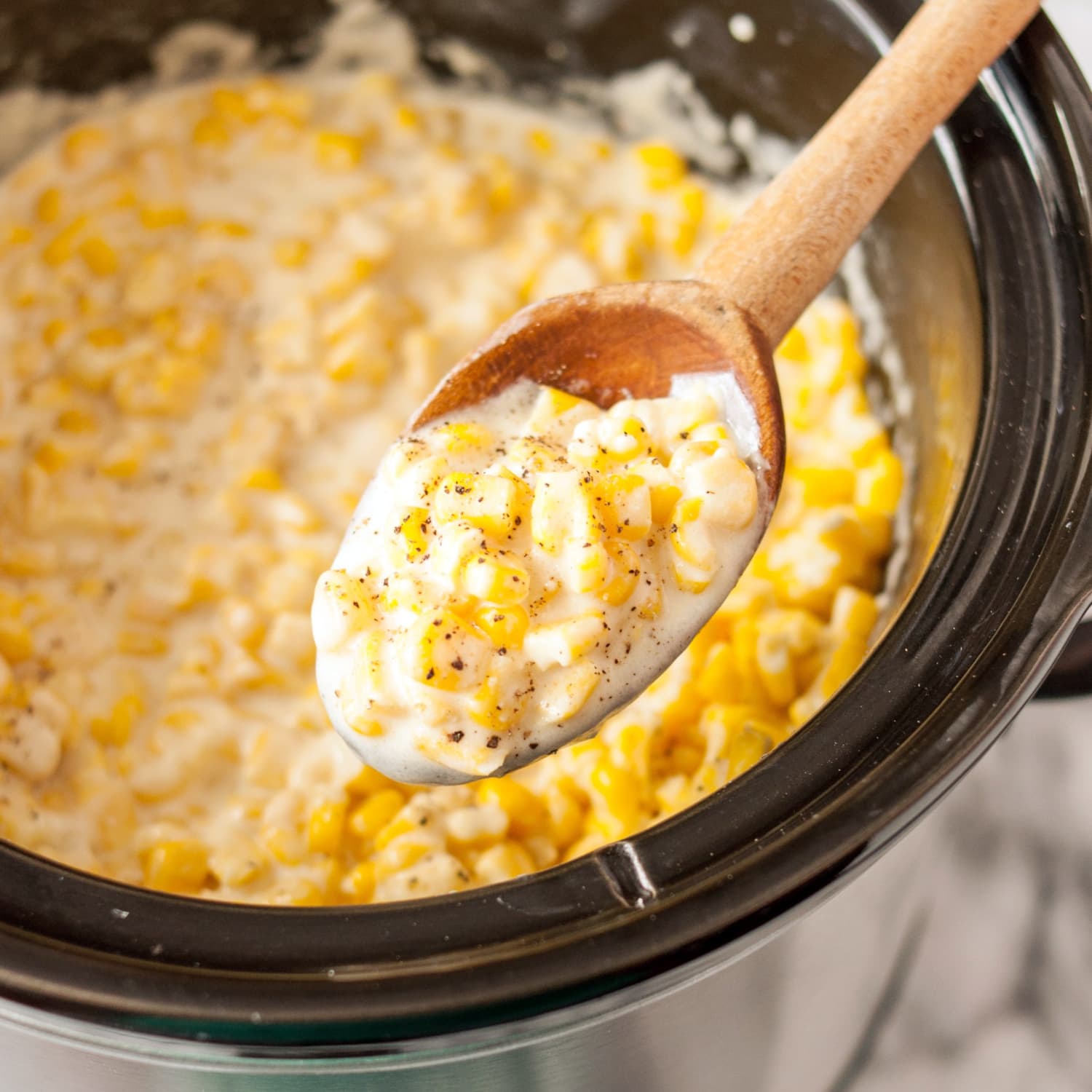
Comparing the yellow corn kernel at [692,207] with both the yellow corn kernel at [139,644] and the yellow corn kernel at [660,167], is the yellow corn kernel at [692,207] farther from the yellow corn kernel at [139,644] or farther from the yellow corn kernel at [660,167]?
the yellow corn kernel at [139,644]

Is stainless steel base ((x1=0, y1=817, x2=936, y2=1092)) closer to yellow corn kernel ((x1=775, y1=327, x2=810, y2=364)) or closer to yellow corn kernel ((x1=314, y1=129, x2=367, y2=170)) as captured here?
yellow corn kernel ((x1=775, y1=327, x2=810, y2=364))

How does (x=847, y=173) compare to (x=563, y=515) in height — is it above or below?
above

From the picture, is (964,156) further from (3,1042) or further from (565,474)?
Answer: (3,1042)

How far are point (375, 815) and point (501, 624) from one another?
467 millimetres

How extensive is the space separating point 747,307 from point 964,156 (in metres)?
0.30

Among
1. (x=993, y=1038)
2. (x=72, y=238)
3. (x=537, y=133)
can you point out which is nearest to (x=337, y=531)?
(x=72, y=238)

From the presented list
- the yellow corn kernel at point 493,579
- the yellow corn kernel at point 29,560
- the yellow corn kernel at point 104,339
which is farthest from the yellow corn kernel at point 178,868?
the yellow corn kernel at point 104,339

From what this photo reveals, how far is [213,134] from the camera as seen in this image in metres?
2.00

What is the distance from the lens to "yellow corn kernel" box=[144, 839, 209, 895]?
1.37m

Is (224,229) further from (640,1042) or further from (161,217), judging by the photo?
(640,1042)

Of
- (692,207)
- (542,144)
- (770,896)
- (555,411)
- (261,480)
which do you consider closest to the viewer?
(770,896)

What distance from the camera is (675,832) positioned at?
95cm

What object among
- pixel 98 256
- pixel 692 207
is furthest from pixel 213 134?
pixel 692 207

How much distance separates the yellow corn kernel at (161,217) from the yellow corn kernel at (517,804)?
1013 millimetres
